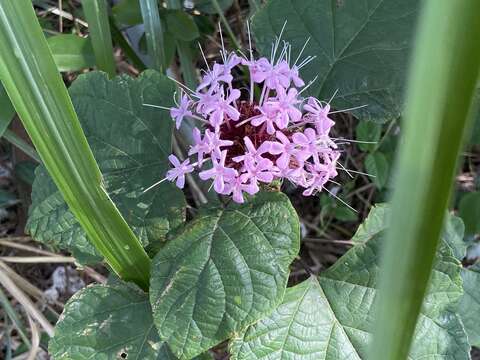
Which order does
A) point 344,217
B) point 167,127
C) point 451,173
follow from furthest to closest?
1. point 344,217
2. point 167,127
3. point 451,173

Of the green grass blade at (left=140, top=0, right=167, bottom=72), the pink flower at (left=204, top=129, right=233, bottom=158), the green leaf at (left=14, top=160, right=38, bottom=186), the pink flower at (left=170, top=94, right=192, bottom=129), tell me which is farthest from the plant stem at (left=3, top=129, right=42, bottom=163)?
the pink flower at (left=204, top=129, right=233, bottom=158)

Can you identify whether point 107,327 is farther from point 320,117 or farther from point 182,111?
point 320,117

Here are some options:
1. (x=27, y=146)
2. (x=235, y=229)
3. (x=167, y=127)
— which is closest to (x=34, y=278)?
(x=27, y=146)

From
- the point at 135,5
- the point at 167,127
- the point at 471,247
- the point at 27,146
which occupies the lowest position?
the point at 471,247

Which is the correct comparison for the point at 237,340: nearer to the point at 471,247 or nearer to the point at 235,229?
the point at 235,229

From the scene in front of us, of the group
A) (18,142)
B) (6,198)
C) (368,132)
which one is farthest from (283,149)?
(6,198)

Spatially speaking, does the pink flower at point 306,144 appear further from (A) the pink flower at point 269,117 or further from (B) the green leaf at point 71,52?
(B) the green leaf at point 71,52
